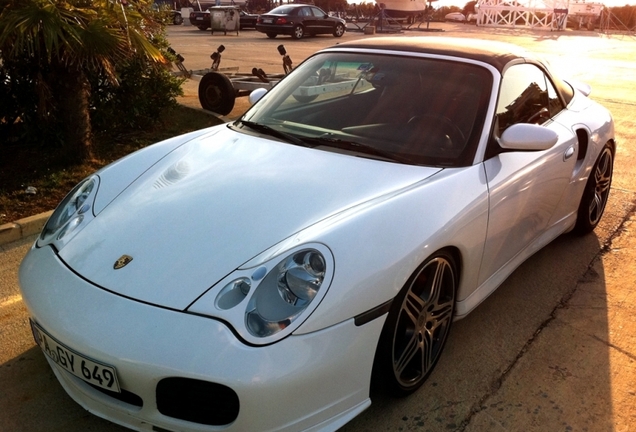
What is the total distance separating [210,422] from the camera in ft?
6.96

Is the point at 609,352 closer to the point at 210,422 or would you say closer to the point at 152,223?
the point at 210,422

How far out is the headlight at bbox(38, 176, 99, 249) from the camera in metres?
2.82

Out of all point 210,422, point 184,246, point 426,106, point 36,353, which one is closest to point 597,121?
point 426,106

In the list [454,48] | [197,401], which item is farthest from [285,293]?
[454,48]

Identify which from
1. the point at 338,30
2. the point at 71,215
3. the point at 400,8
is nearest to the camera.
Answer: the point at 71,215

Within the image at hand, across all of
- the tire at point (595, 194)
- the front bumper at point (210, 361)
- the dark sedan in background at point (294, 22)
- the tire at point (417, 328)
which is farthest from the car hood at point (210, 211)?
the dark sedan in background at point (294, 22)

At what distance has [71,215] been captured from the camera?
2.96 m

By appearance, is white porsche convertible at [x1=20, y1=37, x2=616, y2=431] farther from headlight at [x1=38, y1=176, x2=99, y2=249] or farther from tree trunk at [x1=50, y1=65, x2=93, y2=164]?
tree trunk at [x1=50, y1=65, x2=93, y2=164]

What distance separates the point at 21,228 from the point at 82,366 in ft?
8.83

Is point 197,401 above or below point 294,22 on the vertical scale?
below

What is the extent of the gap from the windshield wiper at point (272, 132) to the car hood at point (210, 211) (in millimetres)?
74

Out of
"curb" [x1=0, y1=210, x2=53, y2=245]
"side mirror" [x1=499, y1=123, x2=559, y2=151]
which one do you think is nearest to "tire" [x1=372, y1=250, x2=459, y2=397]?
"side mirror" [x1=499, y1=123, x2=559, y2=151]

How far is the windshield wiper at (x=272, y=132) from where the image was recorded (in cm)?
332

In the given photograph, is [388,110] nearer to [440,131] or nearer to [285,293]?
[440,131]
